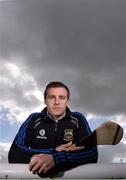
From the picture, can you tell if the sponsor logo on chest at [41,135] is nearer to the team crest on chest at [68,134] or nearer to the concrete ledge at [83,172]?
the team crest on chest at [68,134]

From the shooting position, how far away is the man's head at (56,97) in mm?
2689

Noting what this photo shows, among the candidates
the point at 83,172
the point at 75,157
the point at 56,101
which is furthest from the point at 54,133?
the point at 83,172

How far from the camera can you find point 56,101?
2709 mm

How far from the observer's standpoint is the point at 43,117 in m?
2.69

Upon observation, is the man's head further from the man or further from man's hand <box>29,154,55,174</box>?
man's hand <box>29,154,55,174</box>

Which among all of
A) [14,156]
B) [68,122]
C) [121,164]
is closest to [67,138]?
[68,122]

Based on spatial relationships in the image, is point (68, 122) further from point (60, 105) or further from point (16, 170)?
point (16, 170)

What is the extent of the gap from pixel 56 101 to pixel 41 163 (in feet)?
2.07

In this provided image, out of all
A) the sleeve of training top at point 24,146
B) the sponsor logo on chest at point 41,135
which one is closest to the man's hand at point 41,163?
the sleeve of training top at point 24,146

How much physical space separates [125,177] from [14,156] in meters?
0.68

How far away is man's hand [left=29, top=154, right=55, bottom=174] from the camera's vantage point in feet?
6.97

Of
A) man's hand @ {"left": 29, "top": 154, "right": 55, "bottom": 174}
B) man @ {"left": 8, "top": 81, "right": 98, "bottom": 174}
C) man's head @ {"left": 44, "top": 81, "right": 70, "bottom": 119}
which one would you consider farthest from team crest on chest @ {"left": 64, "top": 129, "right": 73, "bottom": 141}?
man's hand @ {"left": 29, "top": 154, "right": 55, "bottom": 174}

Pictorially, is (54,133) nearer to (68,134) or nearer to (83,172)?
(68,134)

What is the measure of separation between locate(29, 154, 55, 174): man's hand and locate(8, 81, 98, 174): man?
0.08m
